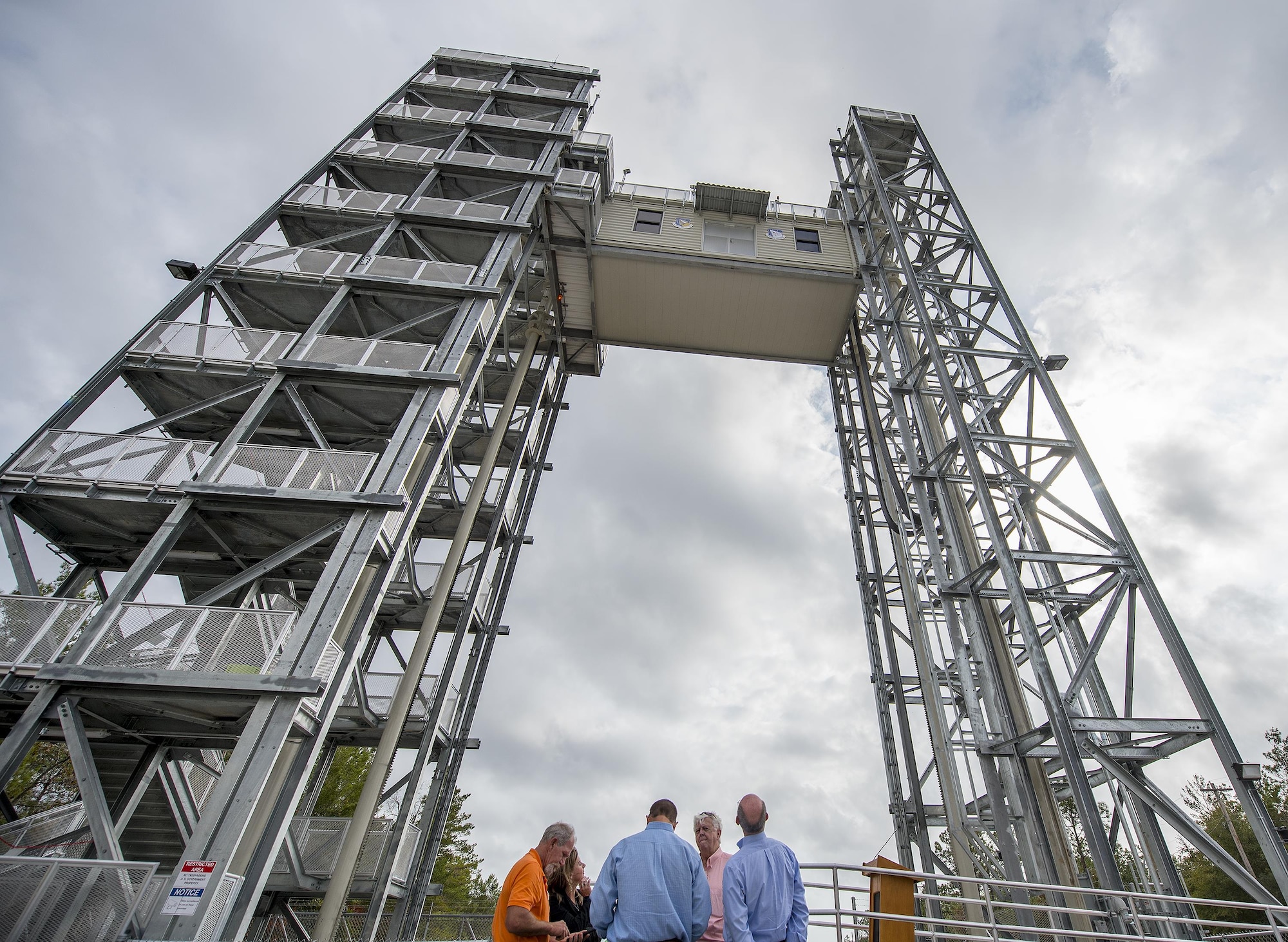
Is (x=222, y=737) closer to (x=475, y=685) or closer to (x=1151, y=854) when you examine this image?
(x=475, y=685)

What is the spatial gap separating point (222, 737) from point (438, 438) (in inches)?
264

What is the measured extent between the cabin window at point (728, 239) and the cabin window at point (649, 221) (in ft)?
4.66

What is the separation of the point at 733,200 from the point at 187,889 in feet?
68.5

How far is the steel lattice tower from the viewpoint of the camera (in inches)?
383

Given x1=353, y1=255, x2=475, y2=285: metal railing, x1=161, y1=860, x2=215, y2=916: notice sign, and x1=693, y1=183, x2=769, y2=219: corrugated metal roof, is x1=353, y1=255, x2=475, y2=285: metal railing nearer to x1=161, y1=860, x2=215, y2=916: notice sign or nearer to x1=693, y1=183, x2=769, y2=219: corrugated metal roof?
x1=693, y1=183, x2=769, y2=219: corrugated metal roof

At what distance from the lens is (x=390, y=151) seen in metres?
20.4

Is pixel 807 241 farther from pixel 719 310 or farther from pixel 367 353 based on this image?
pixel 367 353

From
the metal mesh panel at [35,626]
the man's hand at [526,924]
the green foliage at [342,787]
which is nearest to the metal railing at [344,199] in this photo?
the metal mesh panel at [35,626]

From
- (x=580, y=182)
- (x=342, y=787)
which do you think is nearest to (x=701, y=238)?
(x=580, y=182)

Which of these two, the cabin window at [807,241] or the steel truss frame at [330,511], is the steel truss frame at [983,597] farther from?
the steel truss frame at [330,511]

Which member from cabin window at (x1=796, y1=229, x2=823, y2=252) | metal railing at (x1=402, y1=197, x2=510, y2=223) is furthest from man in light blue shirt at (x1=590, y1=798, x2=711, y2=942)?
cabin window at (x1=796, y1=229, x2=823, y2=252)

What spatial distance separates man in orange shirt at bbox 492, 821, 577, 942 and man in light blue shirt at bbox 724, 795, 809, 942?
3.53ft

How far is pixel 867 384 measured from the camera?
20625 millimetres

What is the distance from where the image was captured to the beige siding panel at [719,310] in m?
21.3
